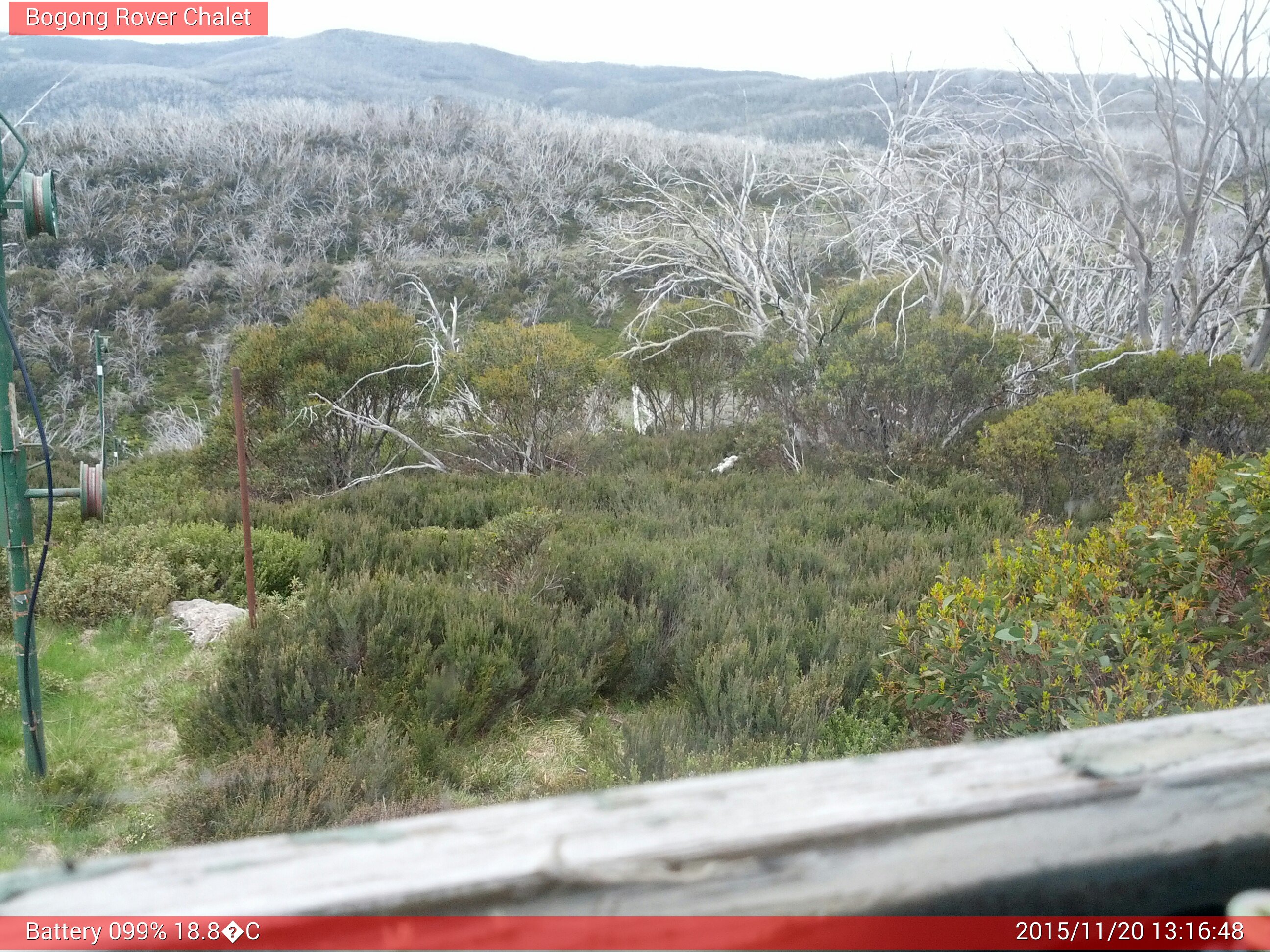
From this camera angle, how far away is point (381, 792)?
3.07 metres

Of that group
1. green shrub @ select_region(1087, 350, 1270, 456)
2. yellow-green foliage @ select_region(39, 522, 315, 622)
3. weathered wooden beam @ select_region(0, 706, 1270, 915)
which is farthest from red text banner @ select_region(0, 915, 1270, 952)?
green shrub @ select_region(1087, 350, 1270, 456)

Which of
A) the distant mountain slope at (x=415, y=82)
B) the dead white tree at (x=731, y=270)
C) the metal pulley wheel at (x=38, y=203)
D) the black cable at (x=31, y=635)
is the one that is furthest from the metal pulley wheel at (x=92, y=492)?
the distant mountain slope at (x=415, y=82)

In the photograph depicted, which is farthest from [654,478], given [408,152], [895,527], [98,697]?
[408,152]

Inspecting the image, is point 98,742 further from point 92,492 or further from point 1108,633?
point 1108,633

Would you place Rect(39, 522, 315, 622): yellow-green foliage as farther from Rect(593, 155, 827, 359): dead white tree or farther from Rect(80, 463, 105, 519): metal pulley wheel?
Rect(593, 155, 827, 359): dead white tree

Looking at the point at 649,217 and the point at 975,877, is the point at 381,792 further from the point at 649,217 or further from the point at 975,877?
the point at 649,217

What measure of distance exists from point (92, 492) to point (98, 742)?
49.0 inches

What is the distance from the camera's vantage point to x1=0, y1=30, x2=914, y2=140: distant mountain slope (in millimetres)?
38125

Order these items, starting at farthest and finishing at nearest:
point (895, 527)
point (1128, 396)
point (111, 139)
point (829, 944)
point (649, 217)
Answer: point (111, 139) → point (649, 217) → point (1128, 396) → point (895, 527) → point (829, 944)

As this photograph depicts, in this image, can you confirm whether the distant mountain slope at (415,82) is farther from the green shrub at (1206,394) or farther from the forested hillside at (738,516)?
the green shrub at (1206,394)

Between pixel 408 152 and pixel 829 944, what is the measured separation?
113 feet

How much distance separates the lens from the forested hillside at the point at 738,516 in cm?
324

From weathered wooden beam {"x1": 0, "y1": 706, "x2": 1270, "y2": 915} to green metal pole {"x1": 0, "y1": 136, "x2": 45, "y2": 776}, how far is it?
318 cm

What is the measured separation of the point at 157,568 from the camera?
215 inches
